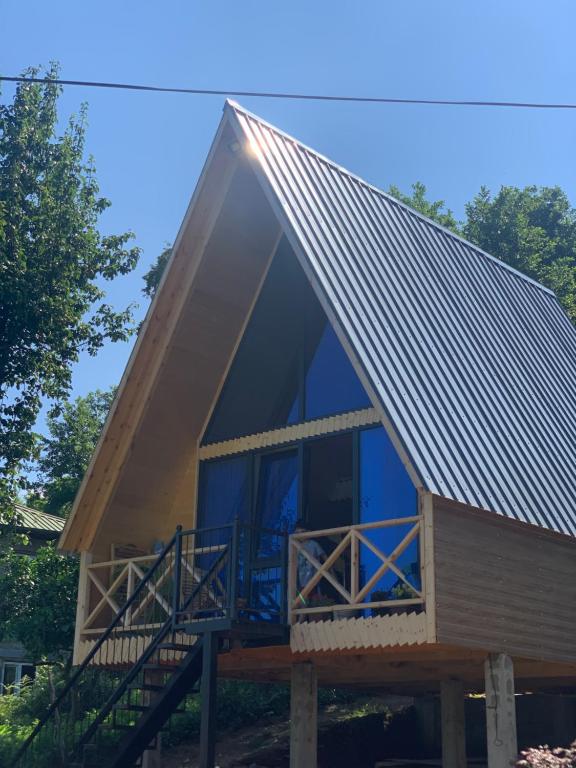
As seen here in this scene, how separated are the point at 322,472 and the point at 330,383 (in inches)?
52.0

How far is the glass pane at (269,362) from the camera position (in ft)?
54.5

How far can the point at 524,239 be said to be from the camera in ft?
122

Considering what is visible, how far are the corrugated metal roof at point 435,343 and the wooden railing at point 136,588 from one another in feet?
11.3

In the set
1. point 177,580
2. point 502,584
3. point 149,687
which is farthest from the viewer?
point 149,687

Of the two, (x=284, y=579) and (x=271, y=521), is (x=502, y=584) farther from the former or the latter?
(x=271, y=521)

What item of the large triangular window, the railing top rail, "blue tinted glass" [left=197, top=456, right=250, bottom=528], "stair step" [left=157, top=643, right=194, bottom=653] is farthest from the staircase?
the large triangular window

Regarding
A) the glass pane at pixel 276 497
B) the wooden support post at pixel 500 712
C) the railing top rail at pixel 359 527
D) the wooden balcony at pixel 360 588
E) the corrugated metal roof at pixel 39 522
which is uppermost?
the corrugated metal roof at pixel 39 522

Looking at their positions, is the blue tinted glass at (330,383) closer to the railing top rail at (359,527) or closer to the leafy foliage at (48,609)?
the railing top rail at (359,527)

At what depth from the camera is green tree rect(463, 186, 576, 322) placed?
119 feet

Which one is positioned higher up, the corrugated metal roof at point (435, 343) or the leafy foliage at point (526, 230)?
the leafy foliage at point (526, 230)

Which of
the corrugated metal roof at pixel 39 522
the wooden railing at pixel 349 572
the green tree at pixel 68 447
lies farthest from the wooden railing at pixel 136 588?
the green tree at pixel 68 447

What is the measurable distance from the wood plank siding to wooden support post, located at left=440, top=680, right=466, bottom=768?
363cm

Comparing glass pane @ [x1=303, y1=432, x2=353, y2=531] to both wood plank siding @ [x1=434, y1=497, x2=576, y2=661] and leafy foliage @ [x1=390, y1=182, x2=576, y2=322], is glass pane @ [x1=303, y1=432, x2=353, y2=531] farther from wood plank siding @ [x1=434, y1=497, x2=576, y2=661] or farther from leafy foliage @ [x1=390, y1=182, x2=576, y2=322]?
leafy foliage @ [x1=390, y1=182, x2=576, y2=322]

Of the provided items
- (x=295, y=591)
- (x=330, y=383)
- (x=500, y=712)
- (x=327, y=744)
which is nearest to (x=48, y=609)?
(x=327, y=744)
